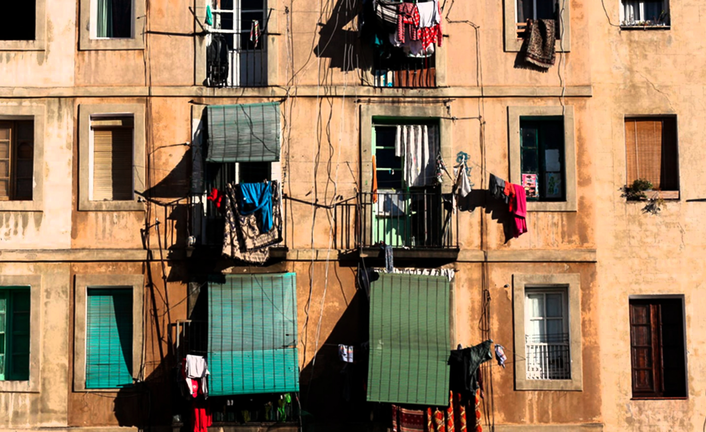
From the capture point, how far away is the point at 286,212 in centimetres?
1920

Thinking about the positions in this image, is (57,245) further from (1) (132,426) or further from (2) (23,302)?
(1) (132,426)

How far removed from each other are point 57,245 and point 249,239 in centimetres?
384

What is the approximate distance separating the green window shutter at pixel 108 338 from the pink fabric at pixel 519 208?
7.59m

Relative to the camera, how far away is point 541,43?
1955 centimetres

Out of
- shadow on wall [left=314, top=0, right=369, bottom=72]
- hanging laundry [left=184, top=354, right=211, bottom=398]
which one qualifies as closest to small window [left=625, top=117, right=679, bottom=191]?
shadow on wall [left=314, top=0, right=369, bottom=72]

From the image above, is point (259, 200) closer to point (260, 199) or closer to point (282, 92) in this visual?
point (260, 199)

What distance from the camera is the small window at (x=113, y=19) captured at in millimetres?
19797

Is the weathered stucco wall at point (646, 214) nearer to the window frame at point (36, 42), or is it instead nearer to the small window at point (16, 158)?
the window frame at point (36, 42)

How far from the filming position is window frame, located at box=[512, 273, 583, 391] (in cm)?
1884

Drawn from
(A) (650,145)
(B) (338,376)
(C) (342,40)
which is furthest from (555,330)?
(C) (342,40)

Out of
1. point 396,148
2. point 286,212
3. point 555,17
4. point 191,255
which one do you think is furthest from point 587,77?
point 191,255

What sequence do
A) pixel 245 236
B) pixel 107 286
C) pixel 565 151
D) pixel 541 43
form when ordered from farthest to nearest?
1. pixel 541 43
2. pixel 565 151
3. pixel 107 286
4. pixel 245 236

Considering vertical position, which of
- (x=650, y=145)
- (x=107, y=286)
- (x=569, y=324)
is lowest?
(x=569, y=324)

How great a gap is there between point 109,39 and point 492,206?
27.1 ft
